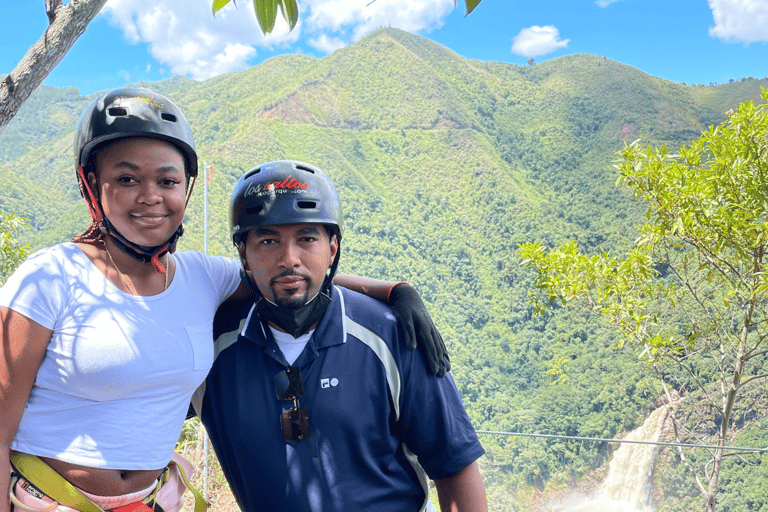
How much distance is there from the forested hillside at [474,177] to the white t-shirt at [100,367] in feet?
111

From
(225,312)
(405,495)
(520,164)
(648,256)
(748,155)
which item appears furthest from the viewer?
(520,164)

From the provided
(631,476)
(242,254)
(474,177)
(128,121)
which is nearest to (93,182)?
(128,121)

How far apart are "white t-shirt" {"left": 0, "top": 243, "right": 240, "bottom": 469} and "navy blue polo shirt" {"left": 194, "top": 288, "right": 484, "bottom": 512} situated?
0.17 metres

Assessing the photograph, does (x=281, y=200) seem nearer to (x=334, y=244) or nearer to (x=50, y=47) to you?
(x=334, y=244)

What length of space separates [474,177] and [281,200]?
274 ft

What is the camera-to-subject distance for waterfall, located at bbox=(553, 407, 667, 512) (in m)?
33.8

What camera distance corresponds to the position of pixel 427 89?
102438 mm

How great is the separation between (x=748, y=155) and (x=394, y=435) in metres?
5.57

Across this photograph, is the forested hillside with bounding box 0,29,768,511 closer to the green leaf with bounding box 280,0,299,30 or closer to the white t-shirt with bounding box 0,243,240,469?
the white t-shirt with bounding box 0,243,240,469

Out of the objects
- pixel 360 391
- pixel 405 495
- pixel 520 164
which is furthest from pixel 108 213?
pixel 520 164

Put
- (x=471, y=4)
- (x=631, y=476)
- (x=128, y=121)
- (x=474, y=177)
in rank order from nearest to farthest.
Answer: (x=471, y=4) → (x=128, y=121) → (x=631, y=476) → (x=474, y=177)

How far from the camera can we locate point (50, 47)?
6.23 feet

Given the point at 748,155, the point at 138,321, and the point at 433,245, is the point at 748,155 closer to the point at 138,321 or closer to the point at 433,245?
the point at 138,321

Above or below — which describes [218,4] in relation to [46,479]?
above
